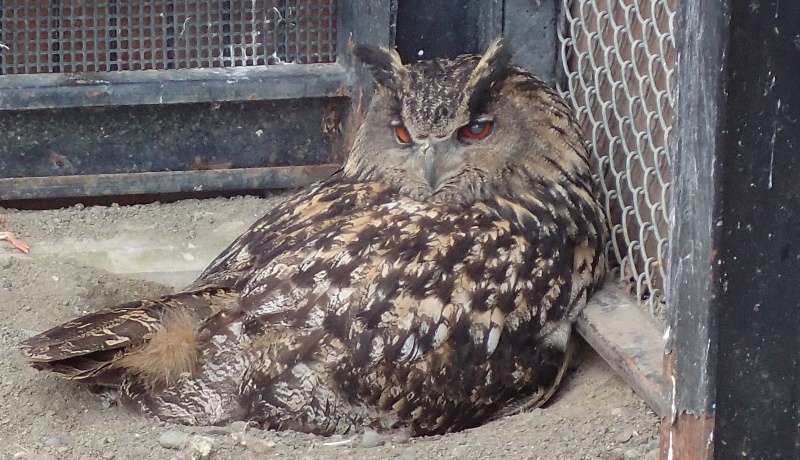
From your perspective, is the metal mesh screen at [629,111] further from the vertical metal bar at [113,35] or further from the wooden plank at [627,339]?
the vertical metal bar at [113,35]

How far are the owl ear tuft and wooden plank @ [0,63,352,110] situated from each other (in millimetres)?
757

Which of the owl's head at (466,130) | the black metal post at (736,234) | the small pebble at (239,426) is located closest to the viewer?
the black metal post at (736,234)

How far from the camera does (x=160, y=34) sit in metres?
3.80

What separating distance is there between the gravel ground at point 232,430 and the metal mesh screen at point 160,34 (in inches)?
36.7

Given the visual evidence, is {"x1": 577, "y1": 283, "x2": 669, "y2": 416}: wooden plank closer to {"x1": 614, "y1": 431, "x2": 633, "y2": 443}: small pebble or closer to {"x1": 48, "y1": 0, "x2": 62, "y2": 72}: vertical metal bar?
{"x1": 614, "y1": 431, "x2": 633, "y2": 443}: small pebble

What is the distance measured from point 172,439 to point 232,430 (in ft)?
0.54

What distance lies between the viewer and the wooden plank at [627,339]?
2568 mm

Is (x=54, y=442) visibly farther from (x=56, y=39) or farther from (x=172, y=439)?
(x=56, y=39)

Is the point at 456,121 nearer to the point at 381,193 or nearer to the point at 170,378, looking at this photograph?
the point at 381,193

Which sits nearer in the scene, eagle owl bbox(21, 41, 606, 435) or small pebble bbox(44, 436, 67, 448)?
small pebble bbox(44, 436, 67, 448)

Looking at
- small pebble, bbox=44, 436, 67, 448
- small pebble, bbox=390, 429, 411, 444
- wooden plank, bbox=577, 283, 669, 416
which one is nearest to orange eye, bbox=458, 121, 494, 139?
wooden plank, bbox=577, 283, 669, 416

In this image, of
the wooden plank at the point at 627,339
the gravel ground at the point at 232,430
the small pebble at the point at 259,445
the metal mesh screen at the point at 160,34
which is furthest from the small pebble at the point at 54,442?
the metal mesh screen at the point at 160,34

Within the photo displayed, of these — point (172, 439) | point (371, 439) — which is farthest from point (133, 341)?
point (371, 439)

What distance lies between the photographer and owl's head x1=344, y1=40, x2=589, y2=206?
293cm
